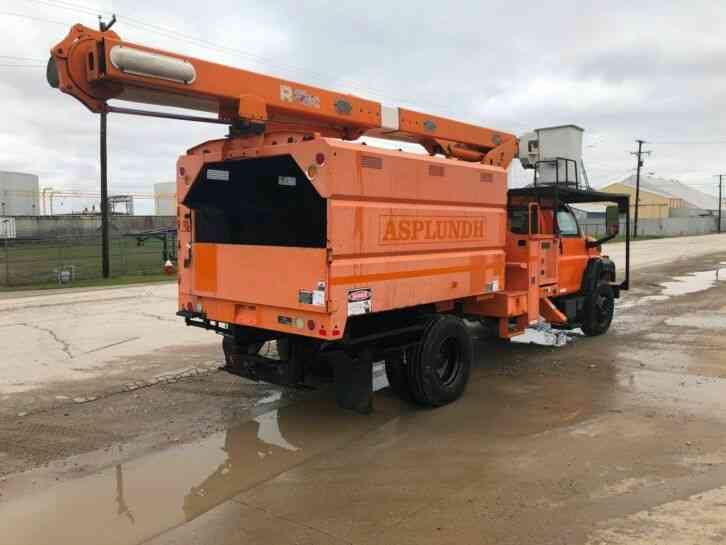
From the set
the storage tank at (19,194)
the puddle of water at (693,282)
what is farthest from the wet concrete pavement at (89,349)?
the storage tank at (19,194)

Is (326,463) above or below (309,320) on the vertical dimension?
below

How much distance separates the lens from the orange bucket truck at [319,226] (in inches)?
194

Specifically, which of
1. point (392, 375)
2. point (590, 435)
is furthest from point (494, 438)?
point (392, 375)

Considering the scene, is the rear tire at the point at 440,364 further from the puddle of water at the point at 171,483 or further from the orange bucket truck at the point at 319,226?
the puddle of water at the point at 171,483

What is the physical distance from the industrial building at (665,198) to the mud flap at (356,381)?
9826 cm

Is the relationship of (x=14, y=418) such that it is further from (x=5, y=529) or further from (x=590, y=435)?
(x=590, y=435)

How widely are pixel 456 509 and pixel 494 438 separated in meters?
1.46

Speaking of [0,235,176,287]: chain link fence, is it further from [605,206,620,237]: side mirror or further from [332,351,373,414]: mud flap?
[332,351,373,414]: mud flap

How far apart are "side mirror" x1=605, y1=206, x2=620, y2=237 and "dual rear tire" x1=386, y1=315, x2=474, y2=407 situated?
4193 millimetres

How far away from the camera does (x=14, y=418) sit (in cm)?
597

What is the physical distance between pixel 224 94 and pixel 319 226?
4.79 ft

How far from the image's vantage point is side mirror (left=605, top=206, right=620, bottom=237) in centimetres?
937

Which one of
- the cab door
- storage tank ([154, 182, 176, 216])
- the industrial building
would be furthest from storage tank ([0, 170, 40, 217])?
the industrial building

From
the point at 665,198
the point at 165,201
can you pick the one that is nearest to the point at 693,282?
the point at 165,201
